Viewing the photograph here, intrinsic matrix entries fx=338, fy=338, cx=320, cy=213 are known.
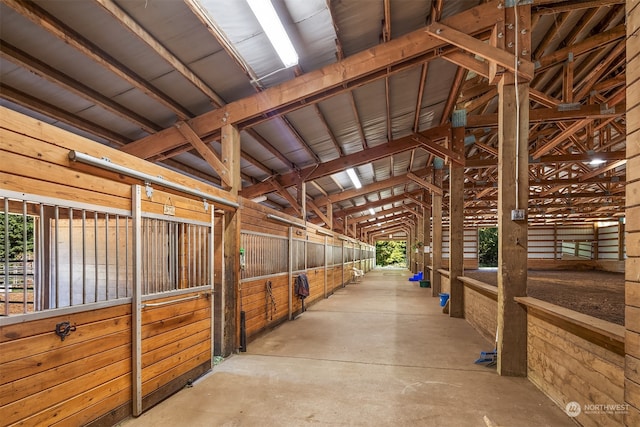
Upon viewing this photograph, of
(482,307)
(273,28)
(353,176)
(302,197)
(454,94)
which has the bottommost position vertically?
(482,307)

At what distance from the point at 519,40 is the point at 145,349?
16.4 feet

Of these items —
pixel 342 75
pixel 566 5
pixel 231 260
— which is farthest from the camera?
pixel 231 260

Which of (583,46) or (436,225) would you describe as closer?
(583,46)

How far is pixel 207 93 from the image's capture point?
417cm

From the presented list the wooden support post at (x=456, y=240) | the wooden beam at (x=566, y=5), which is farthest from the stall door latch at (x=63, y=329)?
the wooden support post at (x=456, y=240)

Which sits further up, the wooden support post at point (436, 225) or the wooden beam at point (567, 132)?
the wooden beam at point (567, 132)

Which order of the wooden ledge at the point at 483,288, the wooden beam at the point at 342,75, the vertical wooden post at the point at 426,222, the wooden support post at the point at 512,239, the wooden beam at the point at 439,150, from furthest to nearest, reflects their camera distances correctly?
the vertical wooden post at the point at 426,222, the wooden beam at the point at 439,150, the wooden ledge at the point at 483,288, the wooden beam at the point at 342,75, the wooden support post at the point at 512,239

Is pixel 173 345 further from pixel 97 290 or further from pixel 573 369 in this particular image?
pixel 573 369

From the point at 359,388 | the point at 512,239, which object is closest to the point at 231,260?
the point at 359,388

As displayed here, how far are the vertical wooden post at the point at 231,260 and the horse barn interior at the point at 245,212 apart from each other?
0.07 ft

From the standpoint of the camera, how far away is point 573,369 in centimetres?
279

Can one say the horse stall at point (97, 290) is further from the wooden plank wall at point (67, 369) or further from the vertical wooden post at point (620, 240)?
the vertical wooden post at point (620, 240)

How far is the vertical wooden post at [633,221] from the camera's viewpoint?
1.81m

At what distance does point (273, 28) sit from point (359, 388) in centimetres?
→ 357
